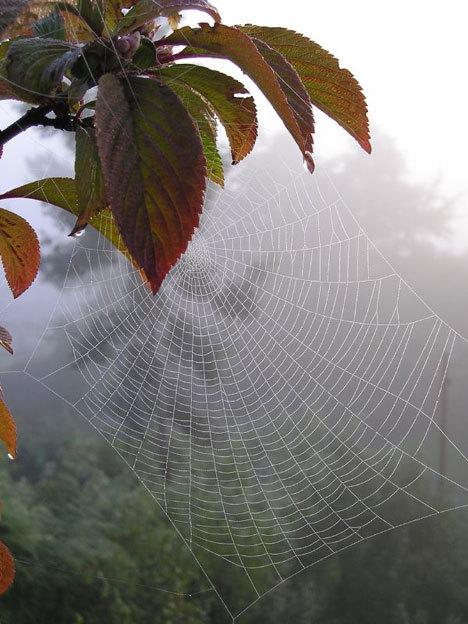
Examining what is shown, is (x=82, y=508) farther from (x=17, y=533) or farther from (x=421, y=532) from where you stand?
(x=421, y=532)

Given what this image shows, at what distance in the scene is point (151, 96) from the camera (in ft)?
0.70

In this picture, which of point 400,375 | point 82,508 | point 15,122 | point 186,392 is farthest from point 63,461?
point 15,122

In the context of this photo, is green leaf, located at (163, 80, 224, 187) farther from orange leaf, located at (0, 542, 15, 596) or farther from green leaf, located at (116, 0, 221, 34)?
orange leaf, located at (0, 542, 15, 596)

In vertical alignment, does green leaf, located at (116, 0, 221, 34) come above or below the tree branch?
above

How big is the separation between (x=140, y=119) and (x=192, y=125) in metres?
0.02

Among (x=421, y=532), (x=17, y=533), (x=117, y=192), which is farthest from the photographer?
(x=421, y=532)

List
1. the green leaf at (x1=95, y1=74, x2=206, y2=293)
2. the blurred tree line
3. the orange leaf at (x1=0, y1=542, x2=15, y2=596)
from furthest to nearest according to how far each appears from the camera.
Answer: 1. the blurred tree line
2. the orange leaf at (x1=0, y1=542, x2=15, y2=596)
3. the green leaf at (x1=95, y1=74, x2=206, y2=293)

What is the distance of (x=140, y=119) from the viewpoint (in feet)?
0.69

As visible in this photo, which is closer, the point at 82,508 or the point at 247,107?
the point at 247,107

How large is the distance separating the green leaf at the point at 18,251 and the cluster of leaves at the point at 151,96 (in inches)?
2.6

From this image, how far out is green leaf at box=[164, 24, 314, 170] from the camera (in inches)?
8.7

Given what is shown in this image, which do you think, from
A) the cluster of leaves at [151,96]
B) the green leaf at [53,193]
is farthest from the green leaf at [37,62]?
the green leaf at [53,193]

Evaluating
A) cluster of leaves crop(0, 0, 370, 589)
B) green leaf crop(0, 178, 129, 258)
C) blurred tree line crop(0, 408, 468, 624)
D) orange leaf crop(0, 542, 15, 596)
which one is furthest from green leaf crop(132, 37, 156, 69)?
blurred tree line crop(0, 408, 468, 624)

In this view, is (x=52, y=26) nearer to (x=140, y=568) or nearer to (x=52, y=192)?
(x=52, y=192)
